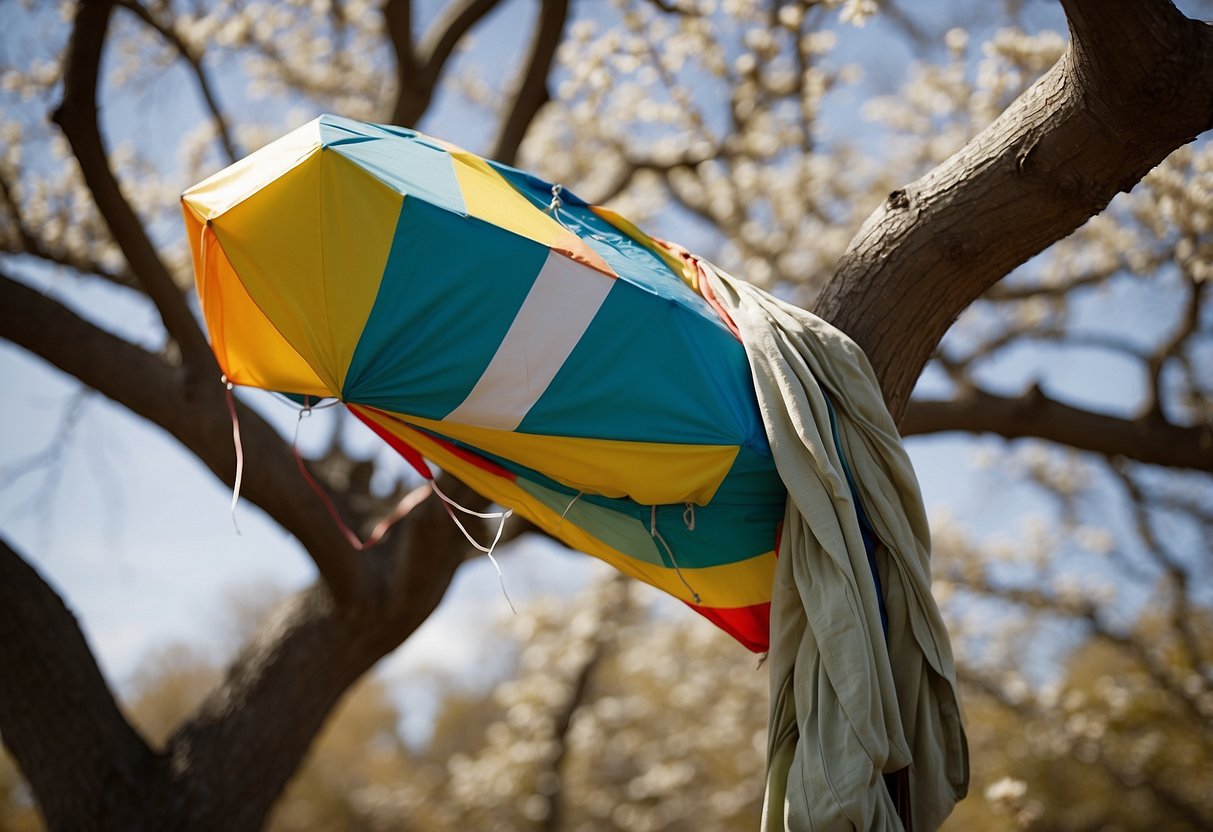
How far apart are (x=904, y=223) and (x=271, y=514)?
2080mm

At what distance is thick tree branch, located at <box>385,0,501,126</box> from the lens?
→ 373 cm

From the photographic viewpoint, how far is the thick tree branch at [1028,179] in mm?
1814

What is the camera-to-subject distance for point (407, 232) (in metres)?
1.70

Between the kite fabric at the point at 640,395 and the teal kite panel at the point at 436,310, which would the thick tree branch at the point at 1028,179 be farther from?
the teal kite panel at the point at 436,310

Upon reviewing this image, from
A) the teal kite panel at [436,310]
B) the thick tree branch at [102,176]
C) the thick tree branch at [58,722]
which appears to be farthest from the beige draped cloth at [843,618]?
the thick tree branch at [58,722]

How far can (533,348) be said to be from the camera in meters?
1.76

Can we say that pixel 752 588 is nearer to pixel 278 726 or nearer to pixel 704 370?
pixel 704 370

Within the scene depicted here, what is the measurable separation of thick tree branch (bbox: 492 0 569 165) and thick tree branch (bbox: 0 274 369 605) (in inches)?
59.0

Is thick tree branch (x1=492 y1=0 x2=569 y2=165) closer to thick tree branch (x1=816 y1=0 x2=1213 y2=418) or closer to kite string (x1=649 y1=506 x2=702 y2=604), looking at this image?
thick tree branch (x1=816 y1=0 x2=1213 y2=418)

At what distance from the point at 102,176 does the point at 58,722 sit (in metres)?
1.61

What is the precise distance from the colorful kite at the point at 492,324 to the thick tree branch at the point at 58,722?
1.41 metres

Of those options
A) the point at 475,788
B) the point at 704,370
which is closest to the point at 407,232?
the point at 704,370

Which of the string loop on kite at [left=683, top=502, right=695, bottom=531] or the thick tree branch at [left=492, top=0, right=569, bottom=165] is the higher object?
the thick tree branch at [left=492, top=0, right=569, bottom=165]

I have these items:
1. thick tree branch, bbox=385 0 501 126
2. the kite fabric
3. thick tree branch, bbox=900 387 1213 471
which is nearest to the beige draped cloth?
the kite fabric
